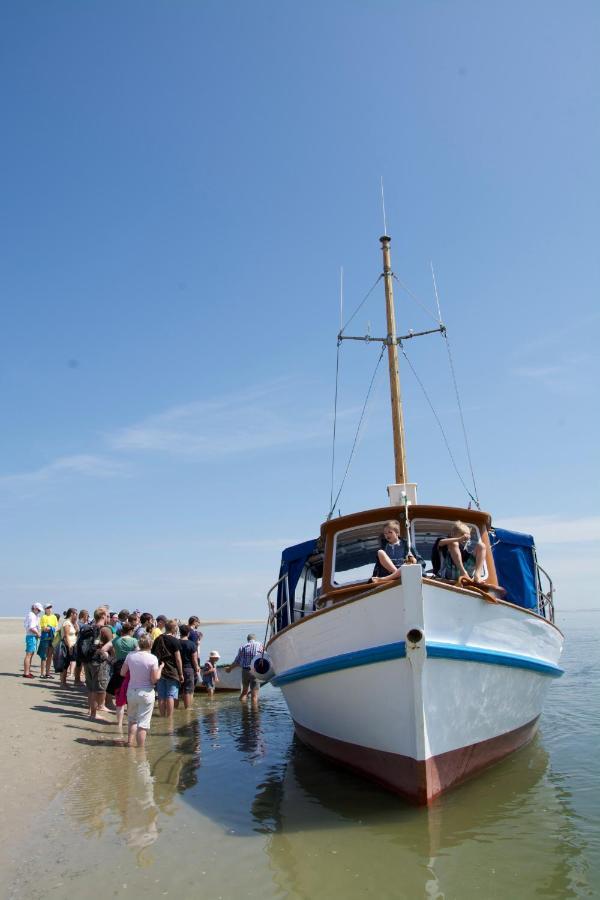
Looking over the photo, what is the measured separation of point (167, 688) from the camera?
1190 centimetres

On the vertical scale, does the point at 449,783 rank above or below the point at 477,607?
→ below

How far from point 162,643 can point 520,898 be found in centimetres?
784

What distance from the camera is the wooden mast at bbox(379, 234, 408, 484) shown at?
37.6ft

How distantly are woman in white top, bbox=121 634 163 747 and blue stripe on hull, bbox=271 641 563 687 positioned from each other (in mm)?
2066

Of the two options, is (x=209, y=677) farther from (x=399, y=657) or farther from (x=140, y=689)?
(x=399, y=657)

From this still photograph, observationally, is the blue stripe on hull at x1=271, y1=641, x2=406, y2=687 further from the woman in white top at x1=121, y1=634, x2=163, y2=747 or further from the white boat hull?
the woman in white top at x1=121, y1=634, x2=163, y2=747

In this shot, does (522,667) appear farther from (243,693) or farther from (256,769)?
(243,693)

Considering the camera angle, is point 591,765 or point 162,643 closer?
point 591,765

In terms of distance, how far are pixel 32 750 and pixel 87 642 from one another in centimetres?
302

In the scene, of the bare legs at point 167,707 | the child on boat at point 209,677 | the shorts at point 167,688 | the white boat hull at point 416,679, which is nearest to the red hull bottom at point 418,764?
the white boat hull at point 416,679

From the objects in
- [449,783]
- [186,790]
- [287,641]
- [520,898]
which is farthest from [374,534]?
[520,898]

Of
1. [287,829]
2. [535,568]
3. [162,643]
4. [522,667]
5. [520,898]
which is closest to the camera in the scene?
[520,898]

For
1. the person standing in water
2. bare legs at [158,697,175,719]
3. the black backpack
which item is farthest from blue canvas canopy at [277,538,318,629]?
the person standing in water

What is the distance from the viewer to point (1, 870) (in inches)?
194
